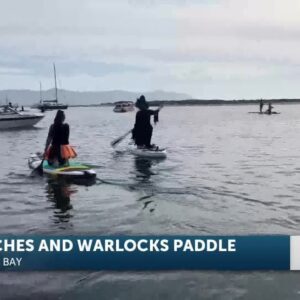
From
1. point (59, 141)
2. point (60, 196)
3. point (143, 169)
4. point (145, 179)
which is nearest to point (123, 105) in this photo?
point (143, 169)

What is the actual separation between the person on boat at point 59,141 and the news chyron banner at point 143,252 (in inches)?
367

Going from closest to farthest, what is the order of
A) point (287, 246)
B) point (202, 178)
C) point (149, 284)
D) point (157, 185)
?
point (287, 246)
point (149, 284)
point (157, 185)
point (202, 178)

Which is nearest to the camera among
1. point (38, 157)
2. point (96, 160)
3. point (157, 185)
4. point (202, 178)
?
point (157, 185)

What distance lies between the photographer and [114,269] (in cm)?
714

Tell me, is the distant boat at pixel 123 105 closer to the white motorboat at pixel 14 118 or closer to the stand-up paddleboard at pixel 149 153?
the stand-up paddleboard at pixel 149 153

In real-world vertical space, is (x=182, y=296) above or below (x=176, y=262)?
below

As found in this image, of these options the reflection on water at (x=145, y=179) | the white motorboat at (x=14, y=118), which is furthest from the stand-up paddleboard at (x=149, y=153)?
the white motorboat at (x=14, y=118)

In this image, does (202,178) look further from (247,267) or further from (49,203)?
(247,267)

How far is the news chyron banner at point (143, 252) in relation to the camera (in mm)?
6441

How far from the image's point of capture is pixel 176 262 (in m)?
6.77

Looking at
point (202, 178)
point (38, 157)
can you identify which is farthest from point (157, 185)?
point (38, 157)

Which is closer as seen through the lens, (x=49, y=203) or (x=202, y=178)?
(x=49, y=203)

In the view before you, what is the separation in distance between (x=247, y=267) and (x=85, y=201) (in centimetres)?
648

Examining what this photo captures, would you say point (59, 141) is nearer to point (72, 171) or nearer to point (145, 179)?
point (72, 171)
